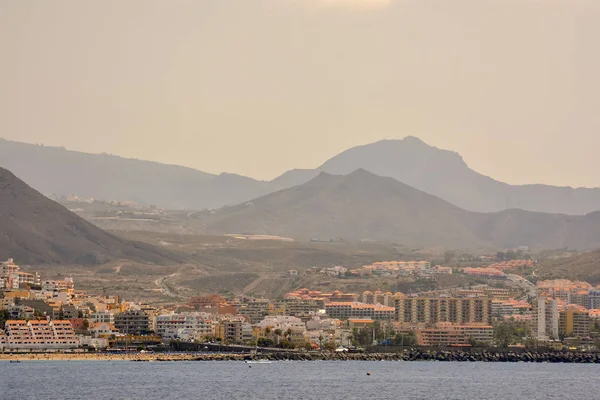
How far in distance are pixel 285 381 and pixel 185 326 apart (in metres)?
63.2

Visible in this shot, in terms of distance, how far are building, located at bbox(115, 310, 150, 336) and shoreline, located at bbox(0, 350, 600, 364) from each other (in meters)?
19.3

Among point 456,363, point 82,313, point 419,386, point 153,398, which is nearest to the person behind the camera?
point 153,398

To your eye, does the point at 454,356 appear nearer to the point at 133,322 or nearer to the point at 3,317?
the point at 133,322

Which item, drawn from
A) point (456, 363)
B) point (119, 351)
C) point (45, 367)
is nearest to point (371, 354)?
point (456, 363)

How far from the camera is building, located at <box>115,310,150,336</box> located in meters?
179

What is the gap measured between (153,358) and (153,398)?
5064 centimetres

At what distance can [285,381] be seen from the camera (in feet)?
385

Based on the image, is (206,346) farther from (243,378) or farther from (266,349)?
(243,378)

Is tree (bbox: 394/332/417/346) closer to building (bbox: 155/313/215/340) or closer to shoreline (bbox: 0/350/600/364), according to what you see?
shoreline (bbox: 0/350/600/364)

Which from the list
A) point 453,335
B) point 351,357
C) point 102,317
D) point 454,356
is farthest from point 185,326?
point 453,335

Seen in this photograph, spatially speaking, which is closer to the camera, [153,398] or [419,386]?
[153,398]

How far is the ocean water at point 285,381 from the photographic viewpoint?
10406 cm

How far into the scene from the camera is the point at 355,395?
10506 centimetres

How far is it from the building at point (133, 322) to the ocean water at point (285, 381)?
111ft
